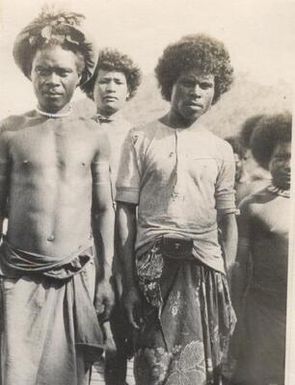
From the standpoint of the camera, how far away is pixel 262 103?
1196 mm

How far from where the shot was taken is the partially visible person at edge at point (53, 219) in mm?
1143

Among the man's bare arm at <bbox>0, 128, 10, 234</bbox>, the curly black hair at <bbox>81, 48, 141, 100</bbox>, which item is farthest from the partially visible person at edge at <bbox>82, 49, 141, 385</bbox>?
the man's bare arm at <bbox>0, 128, 10, 234</bbox>

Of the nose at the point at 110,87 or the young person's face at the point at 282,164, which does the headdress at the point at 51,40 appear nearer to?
the nose at the point at 110,87

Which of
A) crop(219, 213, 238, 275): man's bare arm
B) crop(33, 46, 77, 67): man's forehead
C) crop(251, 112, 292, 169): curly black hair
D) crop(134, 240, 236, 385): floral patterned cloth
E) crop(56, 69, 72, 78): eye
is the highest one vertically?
crop(33, 46, 77, 67): man's forehead

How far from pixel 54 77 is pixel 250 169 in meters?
0.34

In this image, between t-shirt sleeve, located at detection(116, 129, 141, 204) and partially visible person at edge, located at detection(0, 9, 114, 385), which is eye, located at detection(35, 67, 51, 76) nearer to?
partially visible person at edge, located at detection(0, 9, 114, 385)

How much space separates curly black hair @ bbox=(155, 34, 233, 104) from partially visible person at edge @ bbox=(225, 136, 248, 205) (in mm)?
70

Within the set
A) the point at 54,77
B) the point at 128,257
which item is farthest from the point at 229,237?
the point at 54,77

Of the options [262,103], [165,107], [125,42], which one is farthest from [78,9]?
[262,103]

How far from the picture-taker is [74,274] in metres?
1.15

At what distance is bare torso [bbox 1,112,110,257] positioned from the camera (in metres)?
1.15

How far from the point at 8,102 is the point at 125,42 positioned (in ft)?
0.67

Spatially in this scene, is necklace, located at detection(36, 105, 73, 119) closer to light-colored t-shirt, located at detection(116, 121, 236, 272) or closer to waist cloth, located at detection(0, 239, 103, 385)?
light-colored t-shirt, located at detection(116, 121, 236, 272)

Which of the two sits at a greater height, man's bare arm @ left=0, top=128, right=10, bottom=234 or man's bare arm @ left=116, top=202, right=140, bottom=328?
man's bare arm @ left=0, top=128, right=10, bottom=234
